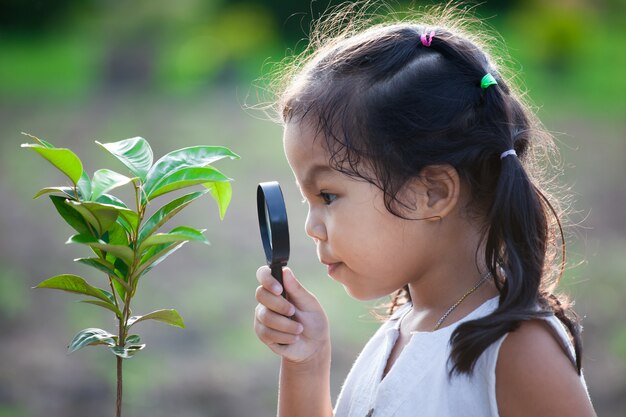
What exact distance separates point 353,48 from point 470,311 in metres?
0.44

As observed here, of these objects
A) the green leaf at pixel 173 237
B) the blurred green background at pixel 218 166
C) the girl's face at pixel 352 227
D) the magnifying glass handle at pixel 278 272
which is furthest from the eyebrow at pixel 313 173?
the blurred green background at pixel 218 166

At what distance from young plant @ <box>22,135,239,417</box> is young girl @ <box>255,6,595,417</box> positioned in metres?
0.20

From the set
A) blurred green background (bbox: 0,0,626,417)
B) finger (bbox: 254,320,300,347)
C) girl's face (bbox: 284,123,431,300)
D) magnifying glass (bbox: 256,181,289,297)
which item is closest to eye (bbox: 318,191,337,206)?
girl's face (bbox: 284,123,431,300)

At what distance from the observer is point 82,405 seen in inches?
118

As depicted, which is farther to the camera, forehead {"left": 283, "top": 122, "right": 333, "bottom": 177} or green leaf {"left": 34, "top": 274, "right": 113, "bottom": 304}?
forehead {"left": 283, "top": 122, "right": 333, "bottom": 177}

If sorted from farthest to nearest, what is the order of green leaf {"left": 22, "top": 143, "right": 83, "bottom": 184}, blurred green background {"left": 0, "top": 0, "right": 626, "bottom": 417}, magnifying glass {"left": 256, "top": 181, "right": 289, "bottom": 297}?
blurred green background {"left": 0, "top": 0, "right": 626, "bottom": 417}
magnifying glass {"left": 256, "top": 181, "right": 289, "bottom": 297}
green leaf {"left": 22, "top": 143, "right": 83, "bottom": 184}

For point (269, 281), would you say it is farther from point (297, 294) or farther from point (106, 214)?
point (106, 214)

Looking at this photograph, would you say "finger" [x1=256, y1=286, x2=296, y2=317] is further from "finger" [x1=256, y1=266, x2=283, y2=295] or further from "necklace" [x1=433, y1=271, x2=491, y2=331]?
"necklace" [x1=433, y1=271, x2=491, y2=331]

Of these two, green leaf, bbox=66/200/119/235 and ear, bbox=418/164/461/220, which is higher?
ear, bbox=418/164/461/220

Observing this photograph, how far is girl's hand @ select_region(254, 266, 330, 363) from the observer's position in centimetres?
133

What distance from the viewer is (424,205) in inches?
52.6

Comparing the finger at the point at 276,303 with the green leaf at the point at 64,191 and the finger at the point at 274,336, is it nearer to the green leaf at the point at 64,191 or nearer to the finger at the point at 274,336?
the finger at the point at 274,336

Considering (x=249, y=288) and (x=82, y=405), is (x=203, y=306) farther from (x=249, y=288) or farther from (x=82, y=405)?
(x=82, y=405)

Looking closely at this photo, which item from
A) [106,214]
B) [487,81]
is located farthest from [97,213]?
[487,81]
